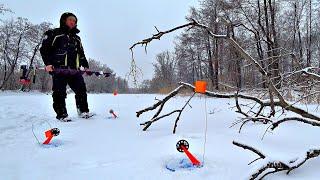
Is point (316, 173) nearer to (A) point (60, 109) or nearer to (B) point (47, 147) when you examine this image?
(B) point (47, 147)

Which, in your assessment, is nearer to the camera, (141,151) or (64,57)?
(141,151)

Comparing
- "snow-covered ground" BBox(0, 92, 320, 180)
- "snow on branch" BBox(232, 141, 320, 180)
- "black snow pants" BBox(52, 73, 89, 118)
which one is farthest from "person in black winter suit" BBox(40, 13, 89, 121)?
"snow on branch" BBox(232, 141, 320, 180)

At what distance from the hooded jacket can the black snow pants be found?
0.18 metres

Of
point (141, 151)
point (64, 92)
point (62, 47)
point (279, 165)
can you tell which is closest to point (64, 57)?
point (62, 47)

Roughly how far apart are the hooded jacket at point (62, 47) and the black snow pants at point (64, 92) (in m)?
0.18

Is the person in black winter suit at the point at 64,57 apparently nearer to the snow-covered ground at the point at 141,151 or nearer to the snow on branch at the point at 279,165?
the snow-covered ground at the point at 141,151

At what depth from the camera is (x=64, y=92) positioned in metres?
4.55

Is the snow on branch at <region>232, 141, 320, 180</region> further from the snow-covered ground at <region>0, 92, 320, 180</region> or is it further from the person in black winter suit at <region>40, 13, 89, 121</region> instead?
the person in black winter suit at <region>40, 13, 89, 121</region>

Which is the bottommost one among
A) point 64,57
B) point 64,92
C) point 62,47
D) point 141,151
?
Result: point 141,151

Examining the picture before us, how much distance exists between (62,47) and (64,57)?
155 millimetres

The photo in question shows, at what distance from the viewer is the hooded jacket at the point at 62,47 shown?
4.58 metres

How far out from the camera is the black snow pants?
4.33 m

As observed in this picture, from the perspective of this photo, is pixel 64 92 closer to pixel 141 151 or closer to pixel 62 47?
pixel 62 47

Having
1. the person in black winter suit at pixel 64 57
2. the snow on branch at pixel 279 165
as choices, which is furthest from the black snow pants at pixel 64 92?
the snow on branch at pixel 279 165
